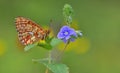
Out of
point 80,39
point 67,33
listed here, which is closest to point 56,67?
point 67,33

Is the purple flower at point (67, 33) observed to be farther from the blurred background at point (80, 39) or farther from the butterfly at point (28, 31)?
the blurred background at point (80, 39)

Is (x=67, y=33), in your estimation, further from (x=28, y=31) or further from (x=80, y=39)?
(x=80, y=39)

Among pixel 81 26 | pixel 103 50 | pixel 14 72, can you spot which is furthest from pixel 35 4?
pixel 14 72

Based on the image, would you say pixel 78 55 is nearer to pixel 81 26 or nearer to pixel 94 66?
pixel 94 66

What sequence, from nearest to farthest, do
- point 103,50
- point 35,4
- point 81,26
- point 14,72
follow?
1. point 14,72
2. point 103,50
3. point 81,26
4. point 35,4

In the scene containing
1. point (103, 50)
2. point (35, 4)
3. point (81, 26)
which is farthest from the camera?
point (35, 4)
